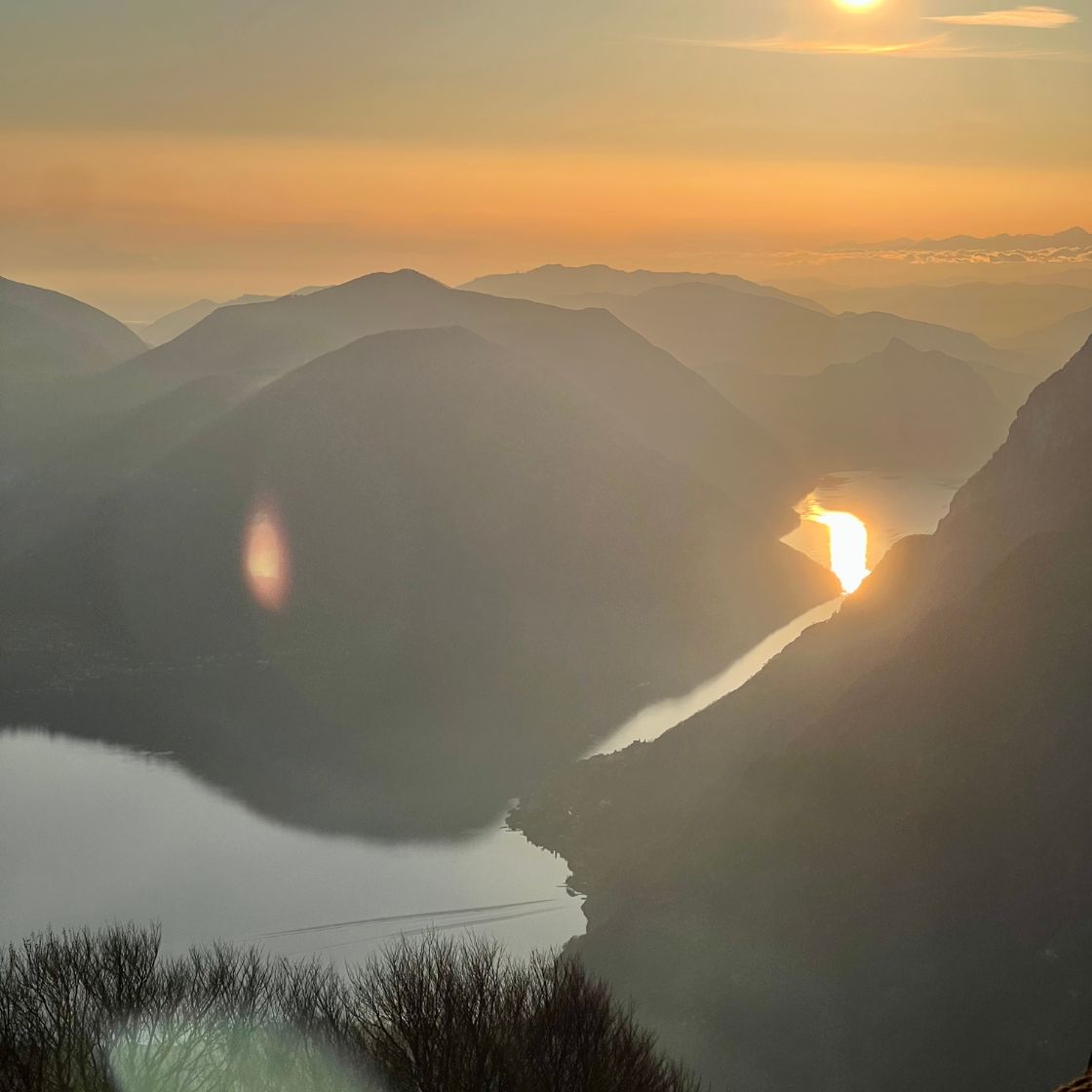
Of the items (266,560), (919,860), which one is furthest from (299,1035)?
(266,560)

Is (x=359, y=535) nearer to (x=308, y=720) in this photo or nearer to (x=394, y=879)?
(x=308, y=720)

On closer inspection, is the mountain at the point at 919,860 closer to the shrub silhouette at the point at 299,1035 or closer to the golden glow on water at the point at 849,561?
the shrub silhouette at the point at 299,1035

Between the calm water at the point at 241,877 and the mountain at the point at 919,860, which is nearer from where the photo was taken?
the mountain at the point at 919,860

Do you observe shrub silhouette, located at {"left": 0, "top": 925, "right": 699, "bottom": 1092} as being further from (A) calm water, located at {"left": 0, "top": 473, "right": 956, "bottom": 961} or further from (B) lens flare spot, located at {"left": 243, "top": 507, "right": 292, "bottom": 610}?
(B) lens flare spot, located at {"left": 243, "top": 507, "right": 292, "bottom": 610}

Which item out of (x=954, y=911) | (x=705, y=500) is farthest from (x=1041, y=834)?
(x=705, y=500)

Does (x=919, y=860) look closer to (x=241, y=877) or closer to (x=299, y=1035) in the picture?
(x=299, y=1035)

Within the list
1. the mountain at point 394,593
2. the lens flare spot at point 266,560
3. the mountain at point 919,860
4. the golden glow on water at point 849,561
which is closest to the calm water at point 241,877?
the mountain at point 394,593

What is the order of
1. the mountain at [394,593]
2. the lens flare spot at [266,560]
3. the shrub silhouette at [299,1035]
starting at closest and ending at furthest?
the shrub silhouette at [299,1035] → the mountain at [394,593] → the lens flare spot at [266,560]
